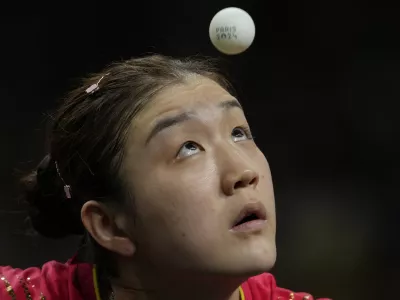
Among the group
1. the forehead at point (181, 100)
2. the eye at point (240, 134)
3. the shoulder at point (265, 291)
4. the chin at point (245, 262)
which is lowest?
the shoulder at point (265, 291)

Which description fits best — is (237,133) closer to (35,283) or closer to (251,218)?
(251,218)

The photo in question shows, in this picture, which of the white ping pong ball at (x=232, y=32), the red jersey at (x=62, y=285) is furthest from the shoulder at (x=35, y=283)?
the white ping pong ball at (x=232, y=32)

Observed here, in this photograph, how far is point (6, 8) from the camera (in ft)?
5.25

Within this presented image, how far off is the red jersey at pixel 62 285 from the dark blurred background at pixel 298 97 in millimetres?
471

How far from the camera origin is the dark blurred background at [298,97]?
1.61 m

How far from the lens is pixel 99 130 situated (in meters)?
0.97

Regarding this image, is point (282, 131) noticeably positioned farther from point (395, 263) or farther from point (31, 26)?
point (31, 26)

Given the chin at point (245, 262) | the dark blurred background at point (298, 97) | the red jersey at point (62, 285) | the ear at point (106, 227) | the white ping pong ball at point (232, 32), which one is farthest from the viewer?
the dark blurred background at point (298, 97)

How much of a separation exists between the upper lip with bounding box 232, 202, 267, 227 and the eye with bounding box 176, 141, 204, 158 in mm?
108

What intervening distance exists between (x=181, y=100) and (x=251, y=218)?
20 cm

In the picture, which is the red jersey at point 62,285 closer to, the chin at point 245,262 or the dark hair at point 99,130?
the dark hair at point 99,130

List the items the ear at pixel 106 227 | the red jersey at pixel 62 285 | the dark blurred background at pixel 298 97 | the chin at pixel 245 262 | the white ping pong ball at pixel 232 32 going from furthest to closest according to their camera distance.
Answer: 1. the dark blurred background at pixel 298 97
2. the white ping pong ball at pixel 232 32
3. the red jersey at pixel 62 285
4. the ear at pixel 106 227
5. the chin at pixel 245 262

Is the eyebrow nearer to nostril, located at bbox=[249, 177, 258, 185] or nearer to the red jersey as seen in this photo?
nostril, located at bbox=[249, 177, 258, 185]

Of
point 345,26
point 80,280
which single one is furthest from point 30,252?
point 345,26
